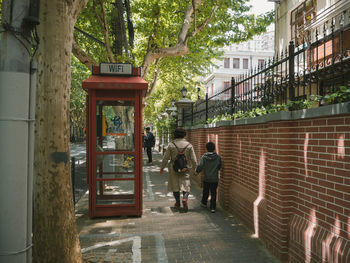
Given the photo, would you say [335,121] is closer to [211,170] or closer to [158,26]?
[211,170]

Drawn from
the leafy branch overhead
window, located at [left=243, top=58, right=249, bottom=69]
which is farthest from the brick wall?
window, located at [left=243, top=58, right=249, bottom=69]

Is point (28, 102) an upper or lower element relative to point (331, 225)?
upper

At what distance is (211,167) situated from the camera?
21.7ft

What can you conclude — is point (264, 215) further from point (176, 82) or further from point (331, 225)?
point (176, 82)

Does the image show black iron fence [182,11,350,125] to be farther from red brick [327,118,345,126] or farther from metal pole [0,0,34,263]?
metal pole [0,0,34,263]

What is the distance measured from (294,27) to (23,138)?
46.7ft

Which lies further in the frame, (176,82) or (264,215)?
(176,82)

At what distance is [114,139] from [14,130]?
3897 millimetres

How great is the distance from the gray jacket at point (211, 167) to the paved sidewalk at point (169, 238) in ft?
2.50

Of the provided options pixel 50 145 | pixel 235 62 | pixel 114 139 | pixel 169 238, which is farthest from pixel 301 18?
pixel 235 62

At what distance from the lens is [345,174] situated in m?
2.93

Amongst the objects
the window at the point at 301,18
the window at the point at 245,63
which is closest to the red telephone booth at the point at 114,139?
the window at the point at 301,18

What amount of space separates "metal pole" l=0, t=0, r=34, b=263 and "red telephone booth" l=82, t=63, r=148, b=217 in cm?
319

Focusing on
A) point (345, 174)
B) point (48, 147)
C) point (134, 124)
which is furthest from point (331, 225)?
point (134, 124)
